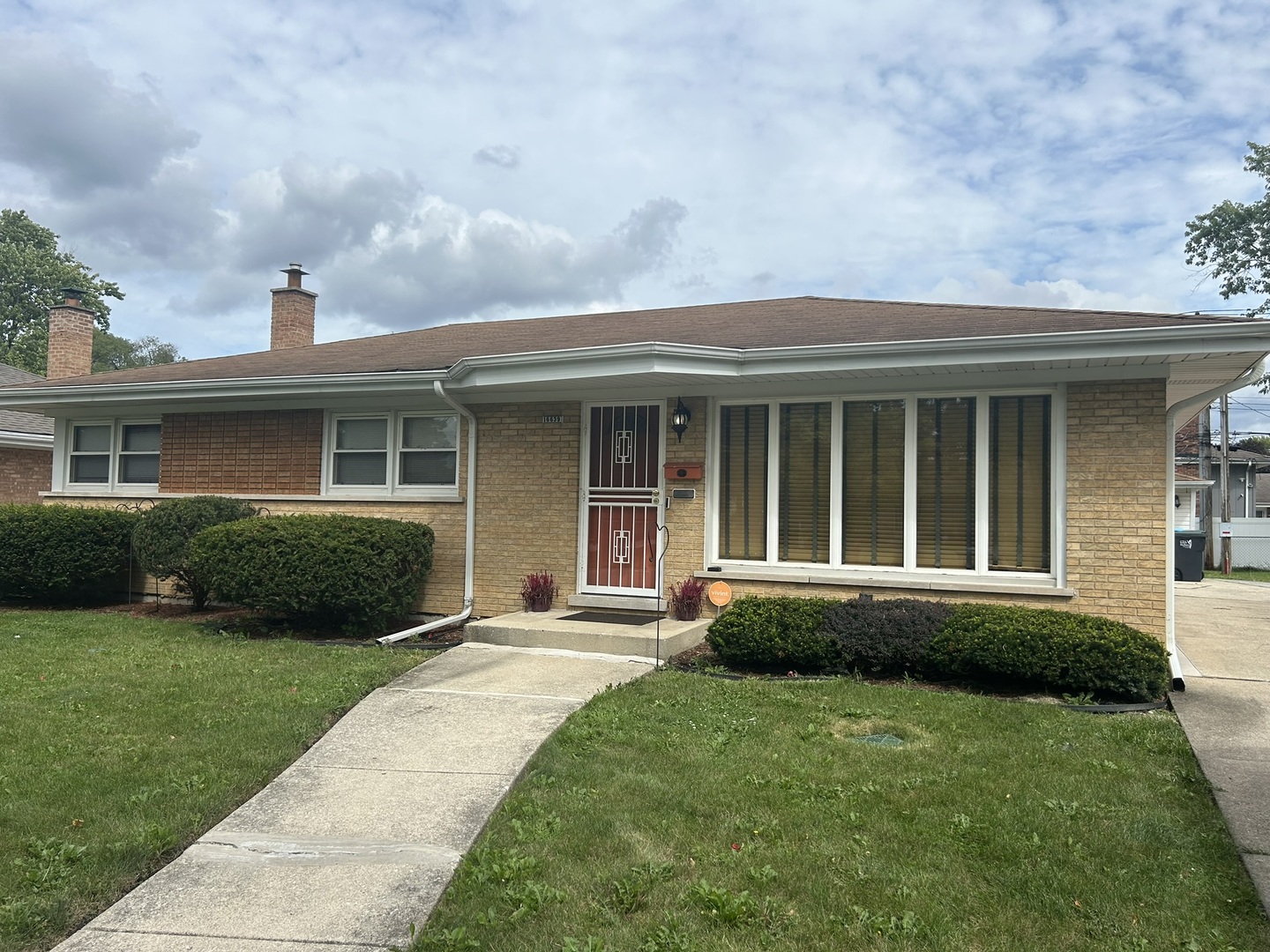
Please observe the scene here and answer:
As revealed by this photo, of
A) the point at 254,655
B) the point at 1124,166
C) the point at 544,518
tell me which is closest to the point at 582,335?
the point at 544,518

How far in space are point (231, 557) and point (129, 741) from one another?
397 centimetres

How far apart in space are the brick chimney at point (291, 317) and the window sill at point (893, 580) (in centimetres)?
1057

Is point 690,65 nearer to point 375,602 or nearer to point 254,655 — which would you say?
point 375,602

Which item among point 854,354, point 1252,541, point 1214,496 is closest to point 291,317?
point 854,354

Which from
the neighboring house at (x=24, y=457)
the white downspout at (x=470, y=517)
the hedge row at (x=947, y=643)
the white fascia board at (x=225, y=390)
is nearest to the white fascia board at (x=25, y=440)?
the neighboring house at (x=24, y=457)

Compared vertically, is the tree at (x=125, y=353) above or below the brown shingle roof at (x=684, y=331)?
above

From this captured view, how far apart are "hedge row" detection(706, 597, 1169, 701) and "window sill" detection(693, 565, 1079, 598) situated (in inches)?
14.8

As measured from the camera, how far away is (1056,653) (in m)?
6.85

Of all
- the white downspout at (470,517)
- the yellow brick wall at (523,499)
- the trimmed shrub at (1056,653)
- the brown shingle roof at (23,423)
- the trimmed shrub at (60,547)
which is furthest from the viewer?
the brown shingle roof at (23,423)

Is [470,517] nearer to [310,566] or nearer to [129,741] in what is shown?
[310,566]

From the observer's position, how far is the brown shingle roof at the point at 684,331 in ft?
27.0

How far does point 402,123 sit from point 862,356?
8.46 metres

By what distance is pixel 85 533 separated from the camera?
11320 mm

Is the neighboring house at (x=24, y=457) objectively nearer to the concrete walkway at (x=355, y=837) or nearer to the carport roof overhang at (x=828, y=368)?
the carport roof overhang at (x=828, y=368)
